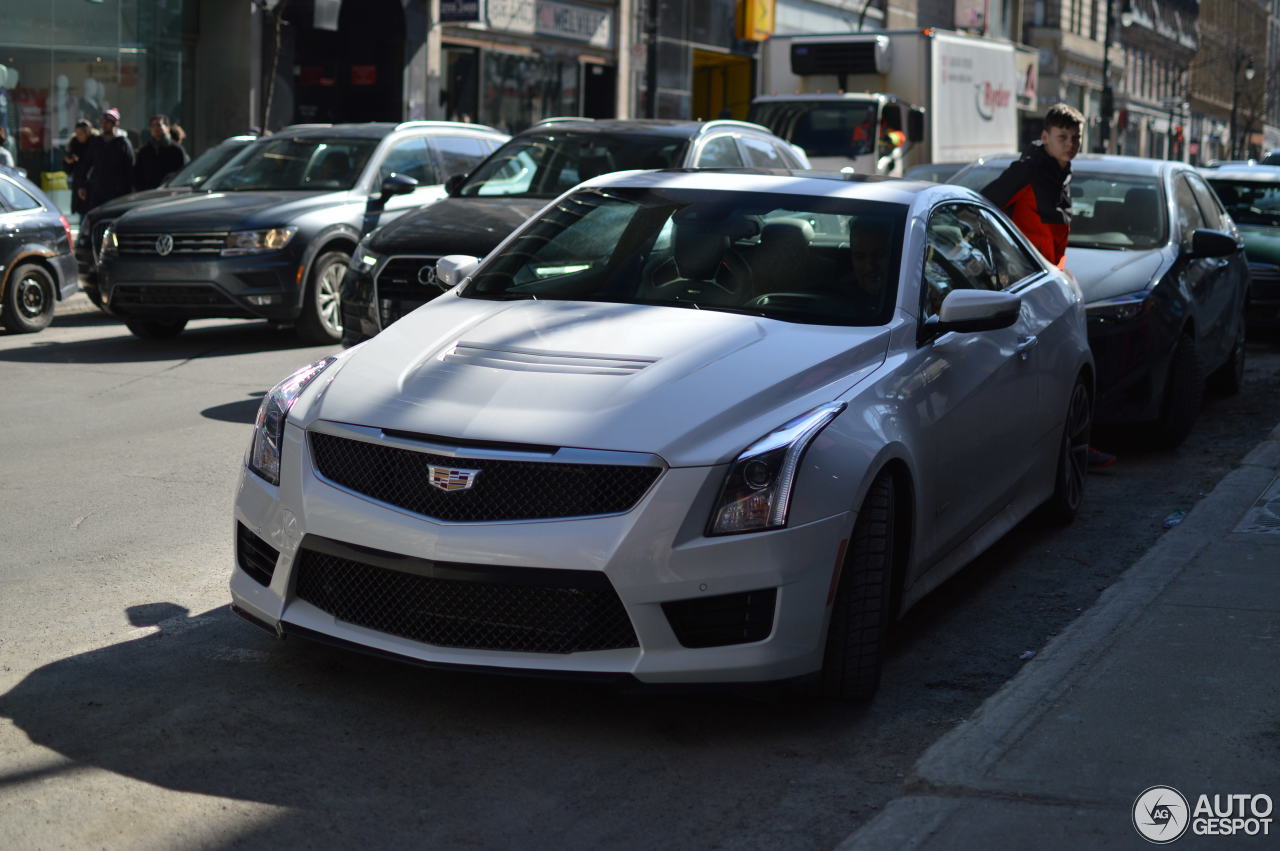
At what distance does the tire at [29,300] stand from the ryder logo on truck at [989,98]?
1693 centimetres

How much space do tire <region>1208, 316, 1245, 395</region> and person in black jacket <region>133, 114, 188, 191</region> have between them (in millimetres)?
12105

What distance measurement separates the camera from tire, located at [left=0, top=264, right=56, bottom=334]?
13972 millimetres

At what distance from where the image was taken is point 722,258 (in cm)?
564

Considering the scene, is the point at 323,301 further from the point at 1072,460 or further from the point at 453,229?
the point at 1072,460

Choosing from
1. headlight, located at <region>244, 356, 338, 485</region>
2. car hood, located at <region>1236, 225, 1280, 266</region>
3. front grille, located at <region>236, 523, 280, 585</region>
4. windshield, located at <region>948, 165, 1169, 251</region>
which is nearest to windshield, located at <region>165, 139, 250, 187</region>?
windshield, located at <region>948, 165, 1169, 251</region>

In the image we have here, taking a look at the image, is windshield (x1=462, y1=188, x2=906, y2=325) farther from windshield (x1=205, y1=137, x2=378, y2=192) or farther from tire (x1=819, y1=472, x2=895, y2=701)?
windshield (x1=205, y1=137, x2=378, y2=192)

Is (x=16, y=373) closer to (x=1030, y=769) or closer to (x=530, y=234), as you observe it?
(x=530, y=234)

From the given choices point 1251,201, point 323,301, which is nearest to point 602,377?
point 323,301

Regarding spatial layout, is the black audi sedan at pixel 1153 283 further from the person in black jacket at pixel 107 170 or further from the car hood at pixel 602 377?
the person in black jacket at pixel 107 170

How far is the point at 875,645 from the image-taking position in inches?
183

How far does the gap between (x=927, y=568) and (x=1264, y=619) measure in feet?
3.61

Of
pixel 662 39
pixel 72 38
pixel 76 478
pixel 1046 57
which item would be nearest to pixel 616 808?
pixel 76 478

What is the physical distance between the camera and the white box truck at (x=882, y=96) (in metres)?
23.1

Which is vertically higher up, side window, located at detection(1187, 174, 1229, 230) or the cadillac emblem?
side window, located at detection(1187, 174, 1229, 230)
